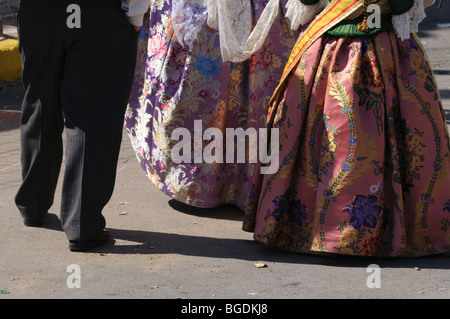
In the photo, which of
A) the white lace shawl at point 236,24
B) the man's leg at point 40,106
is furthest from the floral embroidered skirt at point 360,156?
the man's leg at point 40,106

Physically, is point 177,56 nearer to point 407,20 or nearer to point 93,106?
point 93,106

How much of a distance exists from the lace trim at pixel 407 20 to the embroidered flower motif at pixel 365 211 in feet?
2.34

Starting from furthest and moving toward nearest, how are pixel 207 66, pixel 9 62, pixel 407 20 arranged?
1. pixel 9 62
2. pixel 207 66
3. pixel 407 20

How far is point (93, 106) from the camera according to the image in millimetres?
4117

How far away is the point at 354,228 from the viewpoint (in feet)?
12.8

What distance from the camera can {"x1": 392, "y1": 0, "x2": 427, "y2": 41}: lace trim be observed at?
3896 millimetres

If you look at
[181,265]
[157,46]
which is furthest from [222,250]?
[157,46]

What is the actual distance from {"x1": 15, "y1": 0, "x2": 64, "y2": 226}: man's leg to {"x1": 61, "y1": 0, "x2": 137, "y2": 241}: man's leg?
0.29ft

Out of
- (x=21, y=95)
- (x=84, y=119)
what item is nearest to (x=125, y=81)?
(x=84, y=119)

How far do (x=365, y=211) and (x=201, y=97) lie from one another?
125cm

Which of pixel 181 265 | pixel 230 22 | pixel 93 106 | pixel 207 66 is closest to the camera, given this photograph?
pixel 181 265

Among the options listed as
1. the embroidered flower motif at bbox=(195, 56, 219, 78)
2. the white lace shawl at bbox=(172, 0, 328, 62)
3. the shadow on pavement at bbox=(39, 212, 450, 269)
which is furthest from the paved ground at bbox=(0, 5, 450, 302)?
the white lace shawl at bbox=(172, 0, 328, 62)

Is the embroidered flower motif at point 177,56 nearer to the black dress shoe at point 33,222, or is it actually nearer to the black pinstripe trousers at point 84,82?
the black pinstripe trousers at point 84,82

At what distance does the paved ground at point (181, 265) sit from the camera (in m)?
3.62
